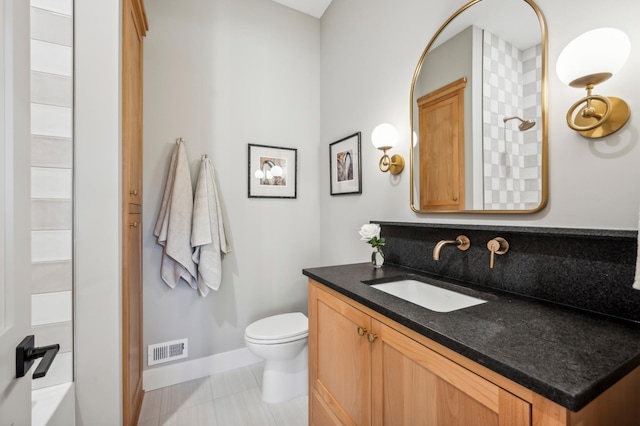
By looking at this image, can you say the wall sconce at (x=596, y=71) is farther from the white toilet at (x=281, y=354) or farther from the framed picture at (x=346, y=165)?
→ the white toilet at (x=281, y=354)

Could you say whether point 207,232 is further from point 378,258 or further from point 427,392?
point 427,392

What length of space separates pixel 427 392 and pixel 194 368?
1875mm

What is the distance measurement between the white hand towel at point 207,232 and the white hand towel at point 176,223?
0.05 m

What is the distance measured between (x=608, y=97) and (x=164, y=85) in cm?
235

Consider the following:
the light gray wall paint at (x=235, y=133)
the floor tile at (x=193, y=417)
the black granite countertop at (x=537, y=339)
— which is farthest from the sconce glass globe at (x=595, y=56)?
the floor tile at (x=193, y=417)

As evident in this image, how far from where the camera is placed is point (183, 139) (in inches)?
80.7

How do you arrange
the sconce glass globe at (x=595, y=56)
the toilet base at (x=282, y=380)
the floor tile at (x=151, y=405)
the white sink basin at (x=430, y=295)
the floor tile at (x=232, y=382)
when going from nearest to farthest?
1. the sconce glass globe at (x=595, y=56)
2. the white sink basin at (x=430, y=295)
3. the floor tile at (x=151, y=405)
4. the toilet base at (x=282, y=380)
5. the floor tile at (x=232, y=382)

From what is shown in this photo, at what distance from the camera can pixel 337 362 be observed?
127 cm

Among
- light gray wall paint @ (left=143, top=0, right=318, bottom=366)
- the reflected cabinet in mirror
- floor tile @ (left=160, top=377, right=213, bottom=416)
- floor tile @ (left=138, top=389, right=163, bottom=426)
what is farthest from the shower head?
floor tile @ (left=138, top=389, right=163, bottom=426)

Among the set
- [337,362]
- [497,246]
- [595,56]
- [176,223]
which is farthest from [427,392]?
[176,223]

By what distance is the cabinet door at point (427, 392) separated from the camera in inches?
25.9

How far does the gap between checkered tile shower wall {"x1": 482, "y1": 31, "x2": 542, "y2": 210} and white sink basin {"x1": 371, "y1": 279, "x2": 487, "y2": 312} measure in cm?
41

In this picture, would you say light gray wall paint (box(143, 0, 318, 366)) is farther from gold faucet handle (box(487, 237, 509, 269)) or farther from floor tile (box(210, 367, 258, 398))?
gold faucet handle (box(487, 237, 509, 269))

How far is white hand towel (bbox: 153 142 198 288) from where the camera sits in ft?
6.25
